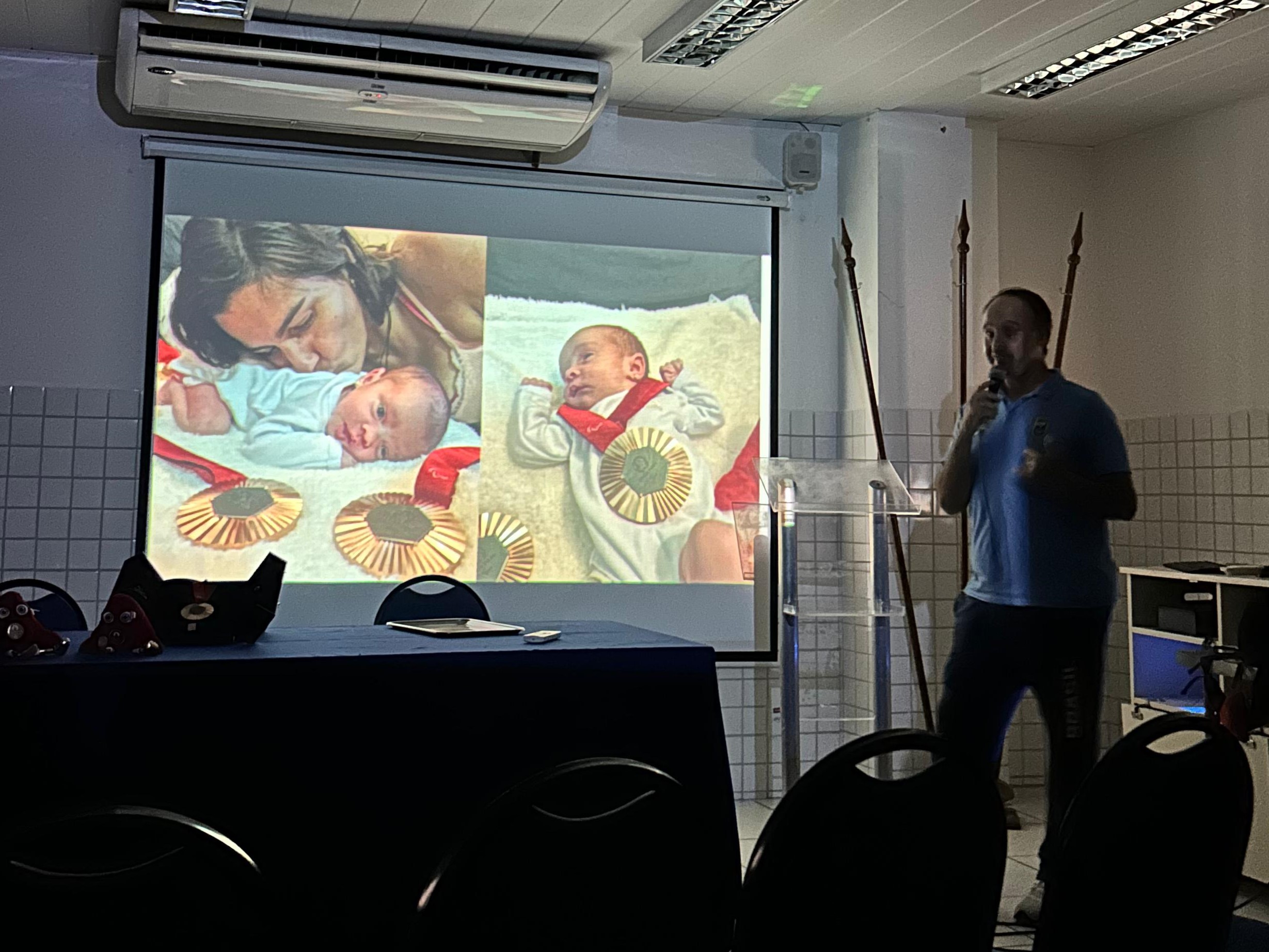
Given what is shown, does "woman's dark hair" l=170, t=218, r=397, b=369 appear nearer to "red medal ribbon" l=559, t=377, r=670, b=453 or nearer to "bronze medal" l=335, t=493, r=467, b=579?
"bronze medal" l=335, t=493, r=467, b=579

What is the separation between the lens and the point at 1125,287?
488 centimetres

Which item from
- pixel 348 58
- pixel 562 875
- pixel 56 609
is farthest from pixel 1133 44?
pixel 56 609

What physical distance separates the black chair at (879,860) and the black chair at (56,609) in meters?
2.48

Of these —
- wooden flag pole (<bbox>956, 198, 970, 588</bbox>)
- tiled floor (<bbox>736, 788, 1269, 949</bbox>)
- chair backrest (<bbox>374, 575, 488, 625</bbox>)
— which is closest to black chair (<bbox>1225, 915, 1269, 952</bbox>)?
tiled floor (<bbox>736, 788, 1269, 949</bbox>)

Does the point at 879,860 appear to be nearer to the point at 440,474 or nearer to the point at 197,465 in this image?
the point at 440,474

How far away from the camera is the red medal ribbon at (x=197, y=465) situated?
13.4ft

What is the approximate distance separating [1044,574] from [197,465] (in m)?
2.68

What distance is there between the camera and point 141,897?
1.70m

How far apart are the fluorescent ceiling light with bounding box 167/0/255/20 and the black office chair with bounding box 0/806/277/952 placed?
2512 mm

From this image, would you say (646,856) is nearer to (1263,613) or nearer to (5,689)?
(5,689)

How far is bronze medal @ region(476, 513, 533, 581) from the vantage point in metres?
4.40

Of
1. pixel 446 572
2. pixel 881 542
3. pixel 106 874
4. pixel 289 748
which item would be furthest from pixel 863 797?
pixel 446 572

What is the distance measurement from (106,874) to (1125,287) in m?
4.50

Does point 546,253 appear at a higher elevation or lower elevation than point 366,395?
higher
